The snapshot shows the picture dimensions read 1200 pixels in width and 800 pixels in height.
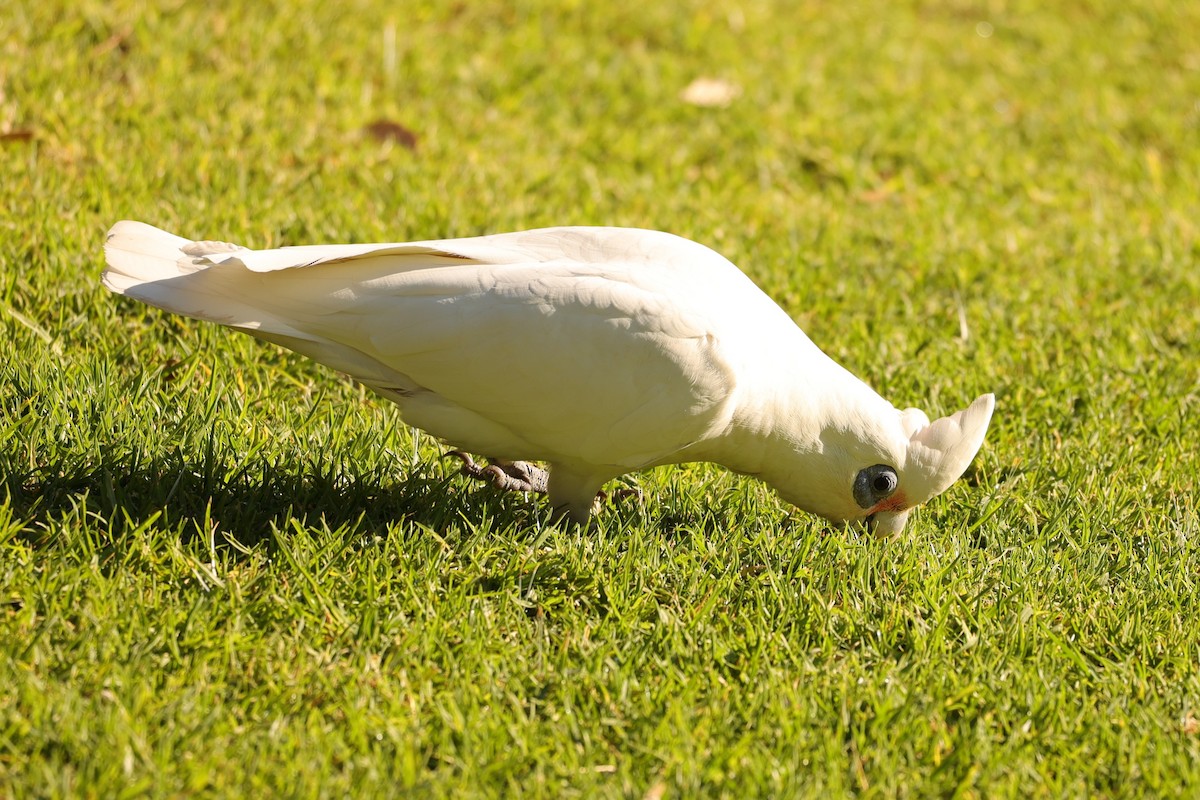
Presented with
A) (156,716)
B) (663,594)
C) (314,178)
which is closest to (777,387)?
(663,594)

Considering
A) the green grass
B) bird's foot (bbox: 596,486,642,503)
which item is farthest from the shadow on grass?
bird's foot (bbox: 596,486,642,503)

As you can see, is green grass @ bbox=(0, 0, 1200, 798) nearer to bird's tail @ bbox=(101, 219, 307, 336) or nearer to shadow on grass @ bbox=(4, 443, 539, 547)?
shadow on grass @ bbox=(4, 443, 539, 547)

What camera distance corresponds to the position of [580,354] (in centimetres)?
312

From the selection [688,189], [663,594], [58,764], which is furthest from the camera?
[688,189]

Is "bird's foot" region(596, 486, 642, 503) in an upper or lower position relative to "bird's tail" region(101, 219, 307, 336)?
lower

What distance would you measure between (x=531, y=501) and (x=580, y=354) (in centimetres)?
78

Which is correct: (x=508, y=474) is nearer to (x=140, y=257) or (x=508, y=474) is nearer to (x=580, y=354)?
(x=580, y=354)

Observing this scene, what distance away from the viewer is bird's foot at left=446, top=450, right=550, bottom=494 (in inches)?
149

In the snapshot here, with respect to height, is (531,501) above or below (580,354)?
below

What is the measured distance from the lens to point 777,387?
3.36 meters

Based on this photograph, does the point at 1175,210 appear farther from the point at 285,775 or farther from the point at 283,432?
the point at 285,775

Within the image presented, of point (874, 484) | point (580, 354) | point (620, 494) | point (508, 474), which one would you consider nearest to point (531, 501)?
point (508, 474)

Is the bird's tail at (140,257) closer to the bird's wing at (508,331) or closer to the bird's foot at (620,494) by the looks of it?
the bird's wing at (508,331)

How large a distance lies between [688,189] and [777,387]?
2.67 m
